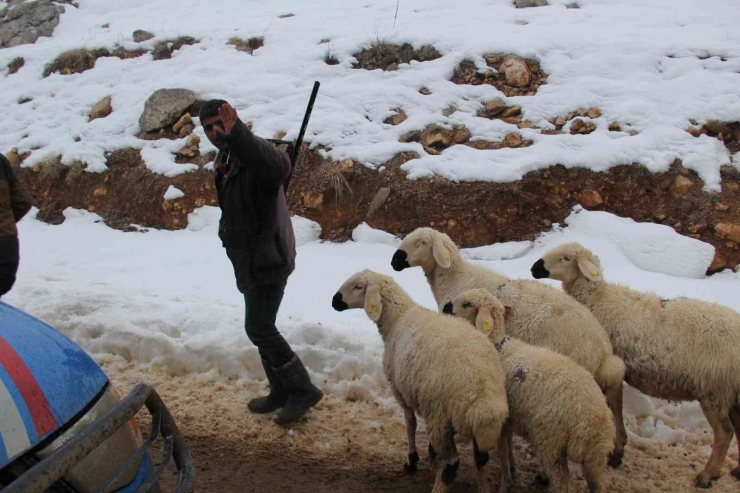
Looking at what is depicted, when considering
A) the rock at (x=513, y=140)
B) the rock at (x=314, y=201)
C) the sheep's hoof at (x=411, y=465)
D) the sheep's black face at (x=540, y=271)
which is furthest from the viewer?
the rock at (x=513, y=140)

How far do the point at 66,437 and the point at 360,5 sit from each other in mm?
13431

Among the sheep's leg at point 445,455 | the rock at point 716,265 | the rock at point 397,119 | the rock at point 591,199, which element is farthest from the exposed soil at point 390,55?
the sheep's leg at point 445,455

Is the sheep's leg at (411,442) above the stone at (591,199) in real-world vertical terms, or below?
above

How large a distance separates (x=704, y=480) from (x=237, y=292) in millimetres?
4596

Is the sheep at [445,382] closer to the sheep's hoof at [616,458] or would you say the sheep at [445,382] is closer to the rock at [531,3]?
the sheep's hoof at [616,458]

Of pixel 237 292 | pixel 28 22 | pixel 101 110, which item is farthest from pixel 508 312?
pixel 28 22

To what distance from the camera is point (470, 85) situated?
9312mm

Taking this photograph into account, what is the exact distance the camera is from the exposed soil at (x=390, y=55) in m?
10.2

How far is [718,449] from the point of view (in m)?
3.64

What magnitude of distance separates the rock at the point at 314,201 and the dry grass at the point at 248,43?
5.05 m

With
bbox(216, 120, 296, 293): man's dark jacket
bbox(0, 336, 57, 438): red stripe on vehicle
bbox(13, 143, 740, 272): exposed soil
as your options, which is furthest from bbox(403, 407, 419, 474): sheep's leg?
bbox(13, 143, 740, 272): exposed soil

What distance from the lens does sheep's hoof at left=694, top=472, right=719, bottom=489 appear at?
362 cm

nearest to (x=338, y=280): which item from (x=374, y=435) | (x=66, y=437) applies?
(x=374, y=435)

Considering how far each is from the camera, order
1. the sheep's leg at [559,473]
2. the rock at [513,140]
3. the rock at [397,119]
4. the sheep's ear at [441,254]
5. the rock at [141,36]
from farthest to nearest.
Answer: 1. the rock at [141,36]
2. the rock at [397,119]
3. the rock at [513,140]
4. the sheep's ear at [441,254]
5. the sheep's leg at [559,473]
